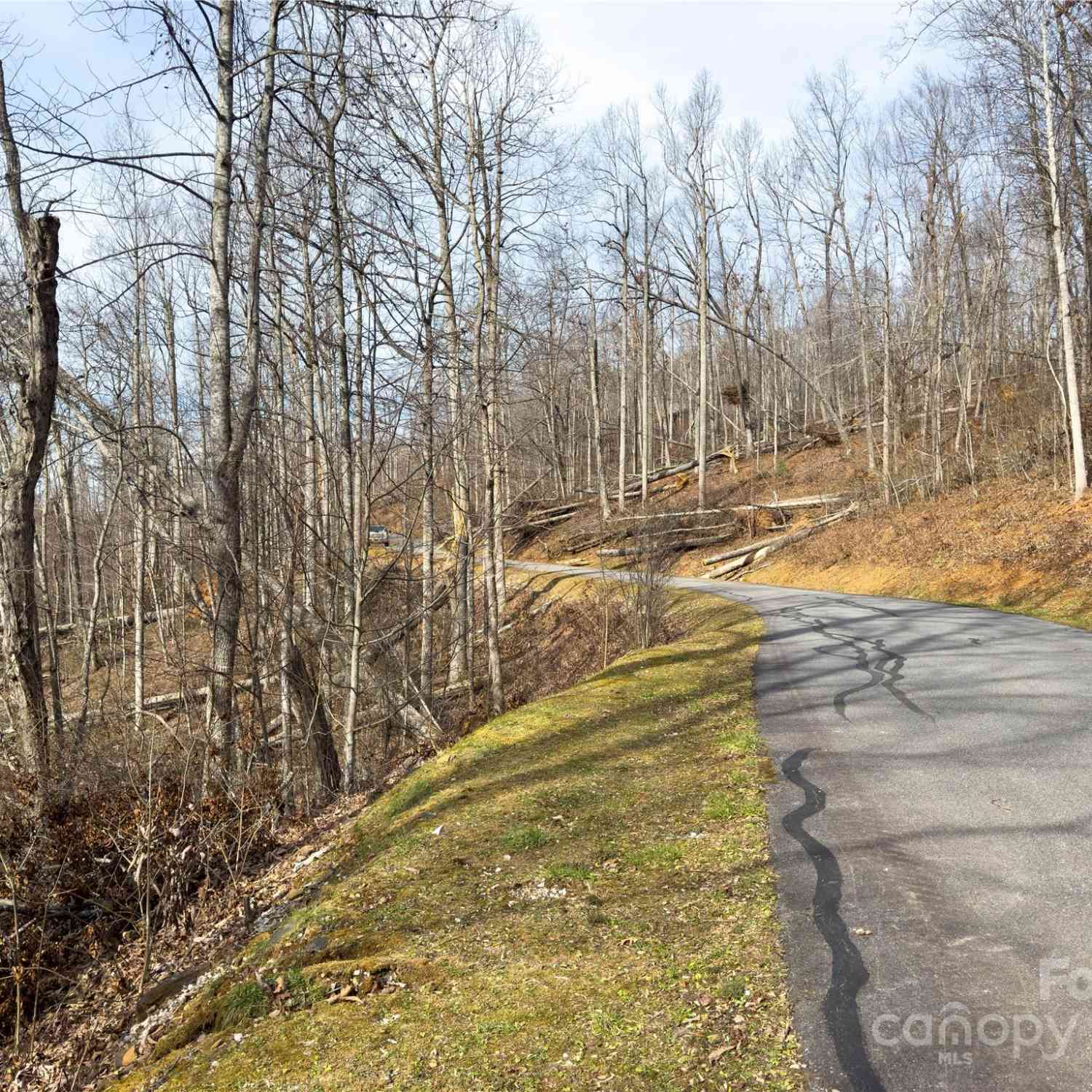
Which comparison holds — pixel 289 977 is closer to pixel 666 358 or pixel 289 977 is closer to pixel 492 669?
pixel 492 669

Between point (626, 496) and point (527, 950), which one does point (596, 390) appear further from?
point (527, 950)

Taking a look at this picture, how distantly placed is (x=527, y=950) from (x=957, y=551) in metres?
17.6

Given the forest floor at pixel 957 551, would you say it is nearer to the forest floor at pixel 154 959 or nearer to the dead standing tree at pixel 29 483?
the forest floor at pixel 154 959

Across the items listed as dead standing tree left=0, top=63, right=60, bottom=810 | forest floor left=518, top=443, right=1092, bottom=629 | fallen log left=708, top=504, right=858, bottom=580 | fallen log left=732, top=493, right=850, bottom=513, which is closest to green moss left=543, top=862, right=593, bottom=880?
dead standing tree left=0, top=63, right=60, bottom=810

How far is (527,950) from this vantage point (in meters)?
3.76

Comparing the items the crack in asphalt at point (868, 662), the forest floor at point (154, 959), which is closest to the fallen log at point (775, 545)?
the crack in asphalt at point (868, 662)

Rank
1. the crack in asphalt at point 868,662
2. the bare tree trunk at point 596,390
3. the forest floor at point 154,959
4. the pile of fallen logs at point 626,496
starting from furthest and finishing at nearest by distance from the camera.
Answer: the pile of fallen logs at point 626,496
the bare tree trunk at point 596,390
the crack in asphalt at point 868,662
the forest floor at point 154,959

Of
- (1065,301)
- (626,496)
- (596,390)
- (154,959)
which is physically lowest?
(154,959)

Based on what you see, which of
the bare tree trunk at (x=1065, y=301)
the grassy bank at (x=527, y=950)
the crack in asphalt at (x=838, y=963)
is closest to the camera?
the crack in asphalt at (x=838, y=963)

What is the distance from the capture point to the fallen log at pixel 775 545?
2520cm

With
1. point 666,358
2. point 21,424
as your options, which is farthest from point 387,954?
point 666,358

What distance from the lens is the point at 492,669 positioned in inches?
493

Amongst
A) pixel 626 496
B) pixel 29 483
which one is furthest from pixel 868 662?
pixel 626 496

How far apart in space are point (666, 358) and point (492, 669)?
1538 inches
